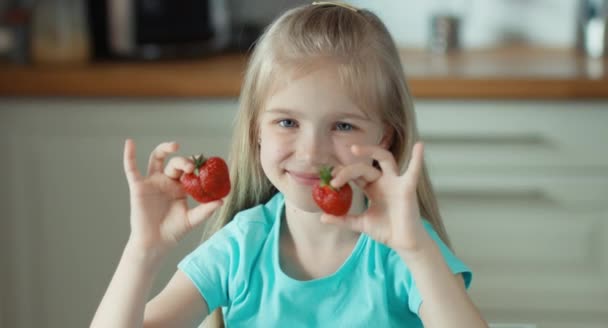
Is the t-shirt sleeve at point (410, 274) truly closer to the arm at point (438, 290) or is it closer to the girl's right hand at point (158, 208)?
the arm at point (438, 290)

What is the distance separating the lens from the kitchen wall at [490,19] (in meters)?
2.94

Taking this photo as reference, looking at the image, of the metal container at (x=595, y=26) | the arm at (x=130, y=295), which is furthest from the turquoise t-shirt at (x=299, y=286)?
the metal container at (x=595, y=26)

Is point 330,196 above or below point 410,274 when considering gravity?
above

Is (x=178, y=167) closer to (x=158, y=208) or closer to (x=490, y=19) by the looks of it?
(x=158, y=208)

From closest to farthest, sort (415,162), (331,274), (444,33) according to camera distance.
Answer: (415,162), (331,274), (444,33)

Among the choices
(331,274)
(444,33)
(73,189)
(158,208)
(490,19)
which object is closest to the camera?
(158,208)

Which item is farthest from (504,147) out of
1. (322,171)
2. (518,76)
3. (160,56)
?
(322,171)

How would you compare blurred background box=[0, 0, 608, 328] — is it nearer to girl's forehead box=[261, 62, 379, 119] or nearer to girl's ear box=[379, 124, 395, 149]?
girl's ear box=[379, 124, 395, 149]

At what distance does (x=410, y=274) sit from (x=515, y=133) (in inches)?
42.4

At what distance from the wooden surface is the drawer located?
42 mm

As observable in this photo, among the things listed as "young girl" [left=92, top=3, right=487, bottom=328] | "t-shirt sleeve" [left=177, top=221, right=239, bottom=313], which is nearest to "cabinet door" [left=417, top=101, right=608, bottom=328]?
"young girl" [left=92, top=3, right=487, bottom=328]

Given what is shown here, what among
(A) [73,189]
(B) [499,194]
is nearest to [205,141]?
(A) [73,189]

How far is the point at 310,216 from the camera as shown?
1.50 meters

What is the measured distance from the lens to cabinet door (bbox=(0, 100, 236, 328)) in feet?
8.24
